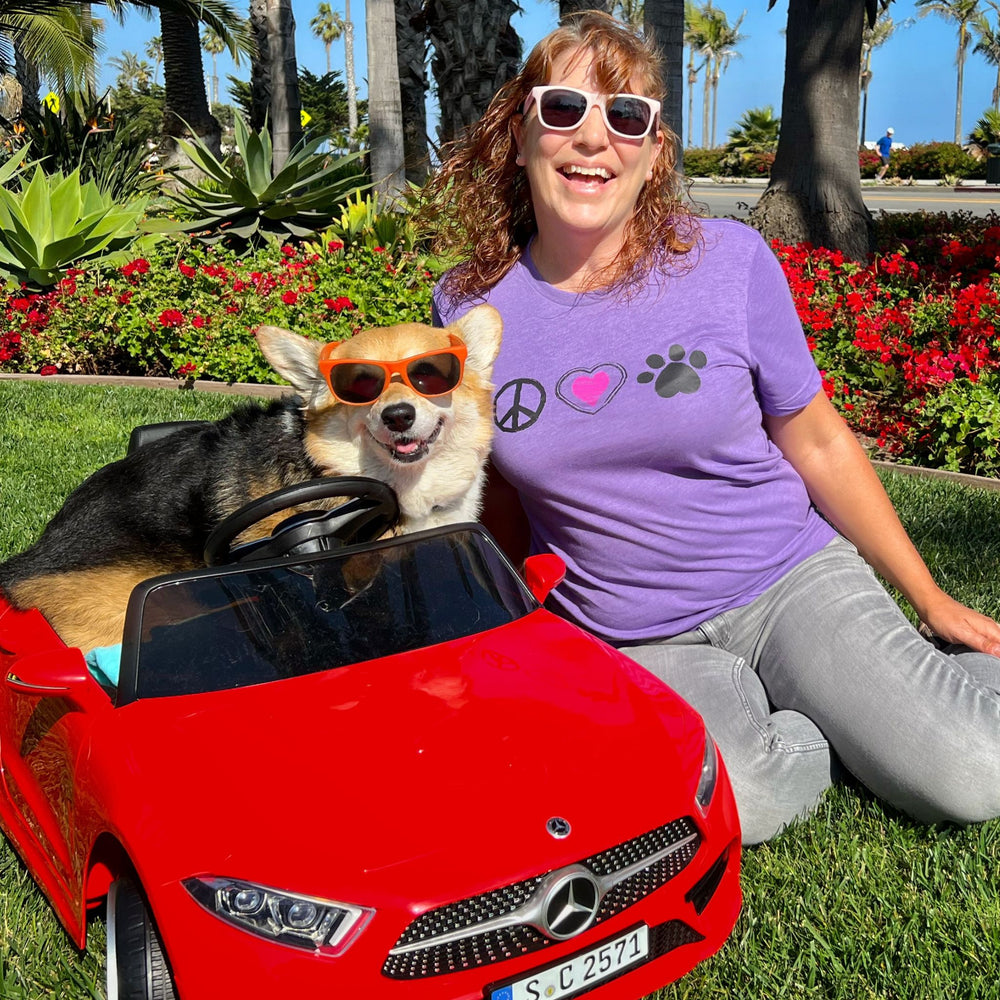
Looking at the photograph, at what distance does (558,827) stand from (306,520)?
1.18 metres

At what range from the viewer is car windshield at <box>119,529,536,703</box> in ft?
7.24

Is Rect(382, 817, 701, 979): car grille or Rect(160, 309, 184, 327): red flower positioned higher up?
Rect(160, 309, 184, 327): red flower

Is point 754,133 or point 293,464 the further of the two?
point 754,133

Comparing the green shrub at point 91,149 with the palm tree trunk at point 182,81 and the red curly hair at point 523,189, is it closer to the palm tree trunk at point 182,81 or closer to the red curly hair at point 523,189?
the palm tree trunk at point 182,81

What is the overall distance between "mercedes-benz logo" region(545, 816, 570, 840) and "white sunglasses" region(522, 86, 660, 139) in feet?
6.67

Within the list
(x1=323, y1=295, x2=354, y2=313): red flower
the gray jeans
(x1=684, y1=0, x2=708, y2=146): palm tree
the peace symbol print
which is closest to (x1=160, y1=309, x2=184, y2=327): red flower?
(x1=323, y1=295, x2=354, y2=313): red flower

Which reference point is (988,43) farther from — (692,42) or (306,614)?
(306,614)

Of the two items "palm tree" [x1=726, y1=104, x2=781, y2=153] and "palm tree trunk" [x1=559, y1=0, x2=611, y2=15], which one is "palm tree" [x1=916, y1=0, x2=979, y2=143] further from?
"palm tree trunk" [x1=559, y1=0, x2=611, y2=15]

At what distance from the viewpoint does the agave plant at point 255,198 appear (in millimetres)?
9875

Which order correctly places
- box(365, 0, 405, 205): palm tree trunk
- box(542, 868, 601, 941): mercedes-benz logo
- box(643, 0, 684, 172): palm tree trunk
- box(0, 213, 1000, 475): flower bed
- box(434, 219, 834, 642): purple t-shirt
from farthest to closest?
1. box(365, 0, 405, 205): palm tree trunk
2. box(643, 0, 684, 172): palm tree trunk
3. box(0, 213, 1000, 475): flower bed
4. box(434, 219, 834, 642): purple t-shirt
5. box(542, 868, 601, 941): mercedes-benz logo

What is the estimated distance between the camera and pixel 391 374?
2.84m

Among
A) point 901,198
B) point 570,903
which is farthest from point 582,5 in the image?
point 901,198

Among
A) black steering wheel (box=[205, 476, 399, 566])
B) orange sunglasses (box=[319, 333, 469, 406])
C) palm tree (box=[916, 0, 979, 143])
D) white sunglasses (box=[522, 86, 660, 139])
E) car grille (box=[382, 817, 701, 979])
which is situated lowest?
car grille (box=[382, 817, 701, 979])

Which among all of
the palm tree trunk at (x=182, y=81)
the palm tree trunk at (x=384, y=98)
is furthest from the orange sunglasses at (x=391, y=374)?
the palm tree trunk at (x=182, y=81)
